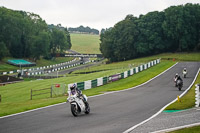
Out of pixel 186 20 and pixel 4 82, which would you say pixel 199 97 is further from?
pixel 186 20

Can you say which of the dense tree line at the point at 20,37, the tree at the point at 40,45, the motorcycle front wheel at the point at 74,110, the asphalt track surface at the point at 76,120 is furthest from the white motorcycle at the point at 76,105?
the tree at the point at 40,45

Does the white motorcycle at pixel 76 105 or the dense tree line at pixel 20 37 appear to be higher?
the dense tree line at pixel 20 37

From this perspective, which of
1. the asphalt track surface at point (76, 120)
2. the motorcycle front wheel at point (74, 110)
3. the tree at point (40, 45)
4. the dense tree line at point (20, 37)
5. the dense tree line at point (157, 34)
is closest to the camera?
the asphalt track surface at point (76, 120)

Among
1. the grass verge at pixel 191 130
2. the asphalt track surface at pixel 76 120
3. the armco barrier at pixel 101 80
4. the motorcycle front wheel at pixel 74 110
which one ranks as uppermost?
the grass verge at pixel 191 130

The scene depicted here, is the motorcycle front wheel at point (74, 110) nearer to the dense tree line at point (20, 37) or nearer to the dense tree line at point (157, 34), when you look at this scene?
the dense tree line at point (157, 34)

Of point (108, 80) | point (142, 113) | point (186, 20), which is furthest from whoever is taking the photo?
point (186, 20)

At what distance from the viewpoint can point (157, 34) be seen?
363 ft

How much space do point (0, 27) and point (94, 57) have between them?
5730 centimetres

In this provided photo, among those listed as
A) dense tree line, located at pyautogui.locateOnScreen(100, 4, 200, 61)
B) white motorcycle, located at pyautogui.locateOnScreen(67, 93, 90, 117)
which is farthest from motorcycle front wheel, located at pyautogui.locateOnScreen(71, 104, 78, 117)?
dense tree line, located at pyautogui.locateOnScreen(100, 4, 200, 61)

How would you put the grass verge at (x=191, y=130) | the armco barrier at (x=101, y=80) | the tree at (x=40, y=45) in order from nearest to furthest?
1. the grass verge at (x=191, y=130)
2. the armco barrier at (x=101, y=80)
3. the tree at (x=40, y=45)

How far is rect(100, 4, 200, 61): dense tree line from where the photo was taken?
108 m

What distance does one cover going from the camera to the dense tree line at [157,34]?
108 m

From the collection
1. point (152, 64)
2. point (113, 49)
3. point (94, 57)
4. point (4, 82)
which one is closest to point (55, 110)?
point (4, 82)

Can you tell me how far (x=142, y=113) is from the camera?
17.5m
